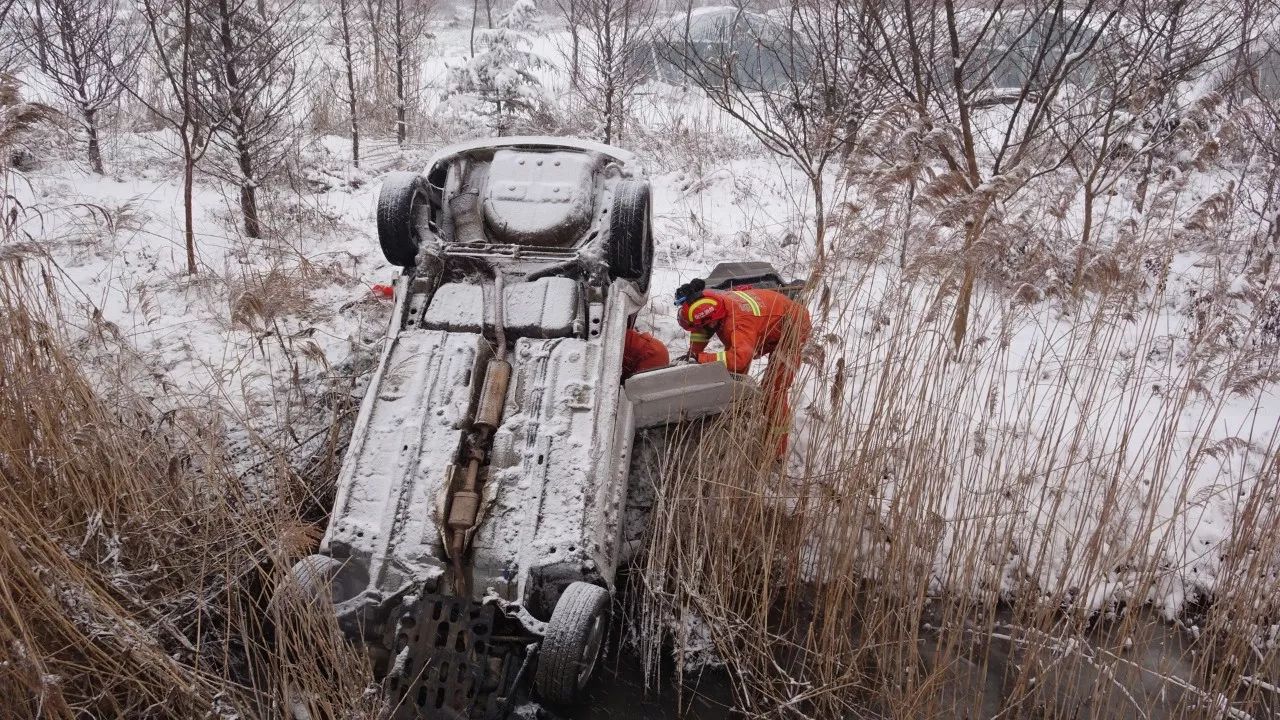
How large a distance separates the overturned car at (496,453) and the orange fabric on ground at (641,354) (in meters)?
0.33

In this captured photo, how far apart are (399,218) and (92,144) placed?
562 centimetres

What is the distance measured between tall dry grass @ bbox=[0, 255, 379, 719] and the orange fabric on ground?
68.0 inches

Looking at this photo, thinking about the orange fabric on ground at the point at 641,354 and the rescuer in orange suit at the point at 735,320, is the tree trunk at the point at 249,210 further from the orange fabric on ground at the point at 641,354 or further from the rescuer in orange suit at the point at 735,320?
the rescuer in orange suit at the point at 735,320

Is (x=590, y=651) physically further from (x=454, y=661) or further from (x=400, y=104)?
(x=400, y=104)

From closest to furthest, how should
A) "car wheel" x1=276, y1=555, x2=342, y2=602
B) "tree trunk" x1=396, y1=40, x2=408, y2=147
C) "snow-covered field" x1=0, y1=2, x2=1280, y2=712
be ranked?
"car wheel" x1=276, y1=555, x2=342, y2=602, "snow-covered field" x1=0, y1=2, x2=1280, y2=712, "tree trunk" x1=396, y1=40, x2=408, y2=147

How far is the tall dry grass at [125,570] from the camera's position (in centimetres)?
192

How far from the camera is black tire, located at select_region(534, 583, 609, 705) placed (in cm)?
226

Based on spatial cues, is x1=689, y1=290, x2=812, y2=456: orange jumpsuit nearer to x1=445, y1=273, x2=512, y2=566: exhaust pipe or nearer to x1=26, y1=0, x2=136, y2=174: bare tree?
x1=445, y1=273, x2=512, y2=566: exhaust pipe

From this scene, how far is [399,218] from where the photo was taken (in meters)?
3.32

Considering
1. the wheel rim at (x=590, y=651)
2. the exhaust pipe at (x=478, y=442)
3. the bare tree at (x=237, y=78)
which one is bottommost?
the wheel rim at (x=590, y=651)

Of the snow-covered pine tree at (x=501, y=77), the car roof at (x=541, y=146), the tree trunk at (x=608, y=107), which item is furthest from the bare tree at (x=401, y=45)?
the car roof at (x=541, y=146)

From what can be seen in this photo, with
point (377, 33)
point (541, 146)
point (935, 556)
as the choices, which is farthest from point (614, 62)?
point (935, 556)

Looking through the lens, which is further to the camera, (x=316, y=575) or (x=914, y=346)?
(x=914, y=346)

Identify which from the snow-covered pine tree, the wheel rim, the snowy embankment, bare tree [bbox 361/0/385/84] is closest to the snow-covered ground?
the snowy embankment
